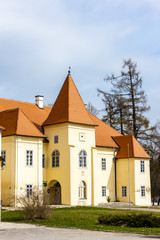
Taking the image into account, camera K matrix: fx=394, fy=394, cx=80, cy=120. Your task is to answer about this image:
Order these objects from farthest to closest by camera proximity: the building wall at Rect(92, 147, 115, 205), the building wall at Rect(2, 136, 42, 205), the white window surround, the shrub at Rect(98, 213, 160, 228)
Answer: the building wall at Rect(92, 147, 115, 205), the white window surround, the building wall at Rect(2, 136, 42, 205), the shrub at Rect(98, 213, 160, 228)

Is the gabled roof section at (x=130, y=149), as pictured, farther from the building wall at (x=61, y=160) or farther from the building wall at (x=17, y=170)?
the building wall at (x=17, y=170)

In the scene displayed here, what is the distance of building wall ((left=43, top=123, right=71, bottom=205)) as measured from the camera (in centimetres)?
3475

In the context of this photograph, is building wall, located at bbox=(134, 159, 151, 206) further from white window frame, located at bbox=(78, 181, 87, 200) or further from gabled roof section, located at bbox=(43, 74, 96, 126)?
gabled roof section, located at bbox=(43, 74, 96, 126)

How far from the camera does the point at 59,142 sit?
35844mm

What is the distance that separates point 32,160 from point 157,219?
1756 centimetres

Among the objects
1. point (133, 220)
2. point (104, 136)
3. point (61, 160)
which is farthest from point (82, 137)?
point (133, 220)

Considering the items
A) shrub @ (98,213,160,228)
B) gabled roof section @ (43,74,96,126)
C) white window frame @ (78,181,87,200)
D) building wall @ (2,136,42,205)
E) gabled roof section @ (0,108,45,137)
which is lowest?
shrub @ (98,213,160,228)

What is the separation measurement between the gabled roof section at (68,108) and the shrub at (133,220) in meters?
17.0

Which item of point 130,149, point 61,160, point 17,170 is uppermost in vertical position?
point 130,149

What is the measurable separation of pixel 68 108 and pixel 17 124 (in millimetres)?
5183

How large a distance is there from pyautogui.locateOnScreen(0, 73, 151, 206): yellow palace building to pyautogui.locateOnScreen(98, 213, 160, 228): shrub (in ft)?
42.0

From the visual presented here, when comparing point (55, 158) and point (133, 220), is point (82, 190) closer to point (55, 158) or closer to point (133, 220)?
point (55, 158)

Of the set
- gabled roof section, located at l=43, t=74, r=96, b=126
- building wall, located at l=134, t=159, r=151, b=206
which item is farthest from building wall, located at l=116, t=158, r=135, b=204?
gabled roof section, located at l=43, t=74, r=96, b=126

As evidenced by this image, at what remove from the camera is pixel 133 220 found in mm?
18422
